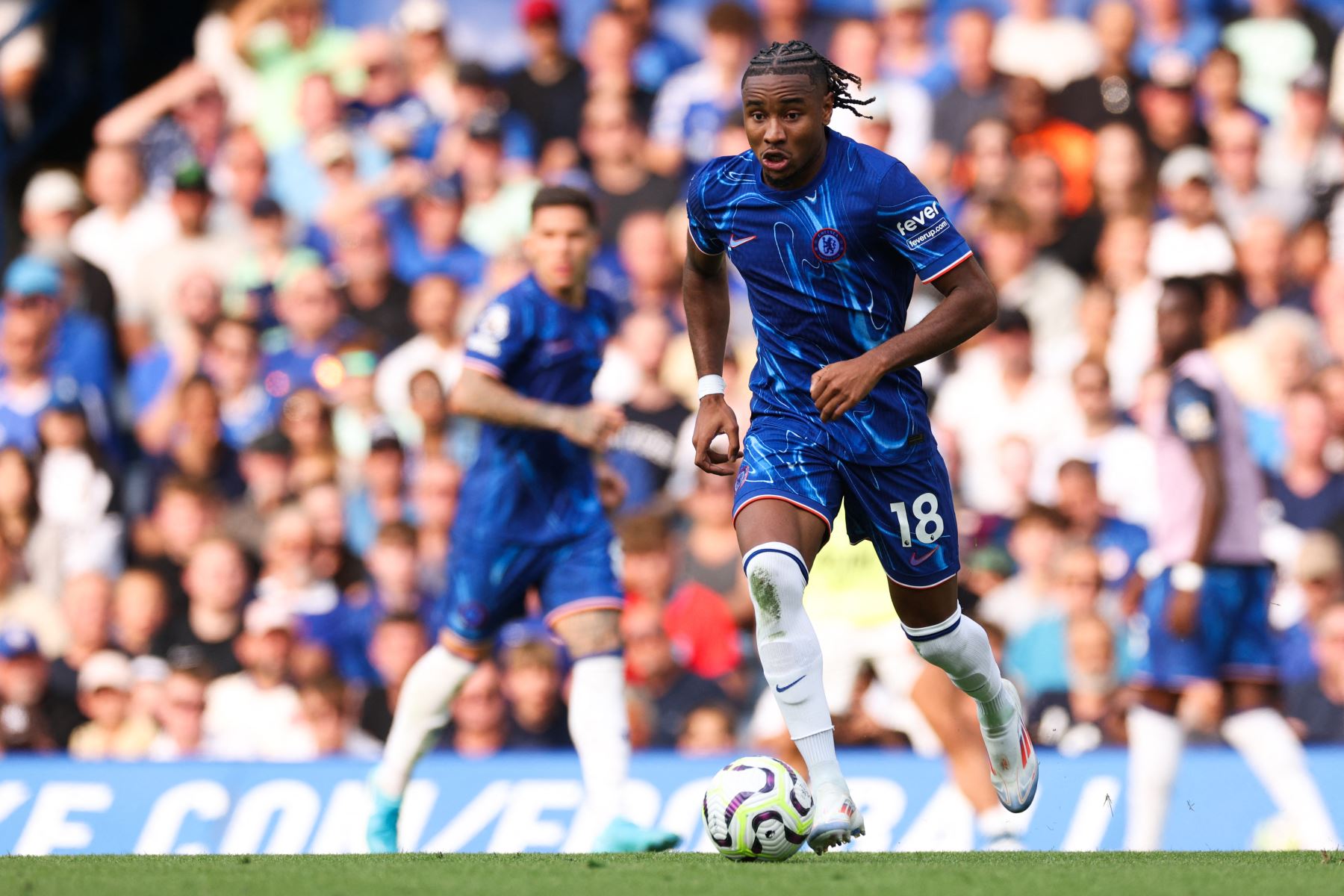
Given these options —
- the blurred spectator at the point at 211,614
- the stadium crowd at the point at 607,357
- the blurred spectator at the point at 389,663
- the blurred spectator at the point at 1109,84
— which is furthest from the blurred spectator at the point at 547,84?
the blurred spectator at the point at 389,663

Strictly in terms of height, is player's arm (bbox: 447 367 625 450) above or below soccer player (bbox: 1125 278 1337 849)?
above

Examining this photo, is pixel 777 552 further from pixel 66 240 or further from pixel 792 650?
pixel 66 240

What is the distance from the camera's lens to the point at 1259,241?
10672 mm

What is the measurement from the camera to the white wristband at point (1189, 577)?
8.86 meters

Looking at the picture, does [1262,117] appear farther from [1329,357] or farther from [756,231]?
[756,231]

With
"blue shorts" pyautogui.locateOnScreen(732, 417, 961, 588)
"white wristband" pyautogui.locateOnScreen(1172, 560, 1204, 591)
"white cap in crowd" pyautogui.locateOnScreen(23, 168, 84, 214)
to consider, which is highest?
"blue shorts" pyautogui.locateOnScreen(732, 417, 961, 588)

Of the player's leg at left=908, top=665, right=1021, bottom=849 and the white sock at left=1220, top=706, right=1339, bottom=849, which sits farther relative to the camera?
the white sock at left=1220, top=706, right=1339, bottom=849

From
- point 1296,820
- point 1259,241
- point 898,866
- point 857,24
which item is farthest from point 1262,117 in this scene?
point 898,866

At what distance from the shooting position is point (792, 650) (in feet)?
17.9

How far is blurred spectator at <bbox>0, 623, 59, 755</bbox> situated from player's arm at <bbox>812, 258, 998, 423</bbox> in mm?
6953

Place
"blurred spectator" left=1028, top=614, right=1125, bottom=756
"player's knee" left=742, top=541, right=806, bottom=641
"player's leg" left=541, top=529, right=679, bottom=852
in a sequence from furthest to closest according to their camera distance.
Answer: "blurred spectator" left=1028, top=614, right=1125, bottom=756, "player's leg" left=541, top=529, right=679, bottom=852, "player's knee" left=742, top=541, right=806, bottom=641

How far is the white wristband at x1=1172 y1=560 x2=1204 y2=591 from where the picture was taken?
886 centimetres

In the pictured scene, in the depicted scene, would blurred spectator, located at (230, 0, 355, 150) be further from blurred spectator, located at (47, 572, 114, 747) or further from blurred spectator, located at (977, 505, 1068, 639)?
blurred spectator, located at (977, 505, 1068, 639)

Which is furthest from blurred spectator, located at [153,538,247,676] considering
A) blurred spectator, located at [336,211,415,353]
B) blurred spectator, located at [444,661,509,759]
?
blurred spectator, located at [336,211,415,353]
